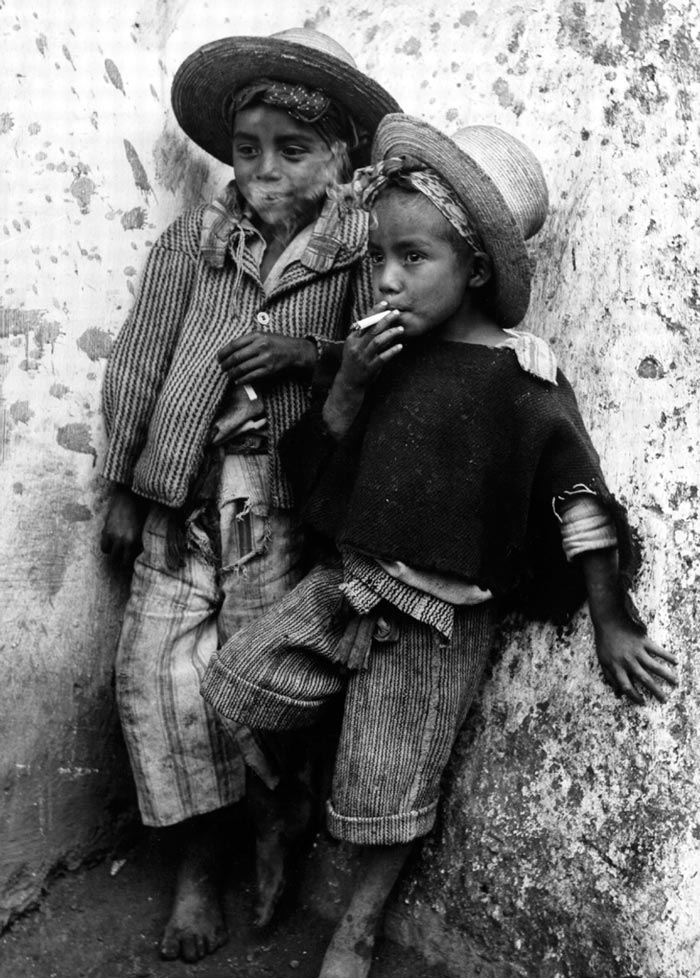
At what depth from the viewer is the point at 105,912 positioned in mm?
3107

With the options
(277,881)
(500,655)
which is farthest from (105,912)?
(500,655)

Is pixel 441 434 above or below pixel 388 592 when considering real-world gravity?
above

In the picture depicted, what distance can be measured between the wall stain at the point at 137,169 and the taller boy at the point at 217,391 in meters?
0.18

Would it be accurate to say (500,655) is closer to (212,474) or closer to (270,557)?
(270,557)

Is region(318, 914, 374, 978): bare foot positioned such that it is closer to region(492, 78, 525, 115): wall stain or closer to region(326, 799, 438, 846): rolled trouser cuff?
region(326, 799, 438, 846): rolled trouser cuff

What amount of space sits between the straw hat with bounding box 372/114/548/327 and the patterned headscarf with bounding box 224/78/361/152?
9.6 inches

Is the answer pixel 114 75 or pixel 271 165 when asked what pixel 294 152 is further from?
pixel 114 75

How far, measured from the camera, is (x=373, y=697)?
8.91 ft

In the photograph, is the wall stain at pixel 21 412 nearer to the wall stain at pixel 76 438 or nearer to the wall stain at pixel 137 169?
the wall stain at pixel 76 438

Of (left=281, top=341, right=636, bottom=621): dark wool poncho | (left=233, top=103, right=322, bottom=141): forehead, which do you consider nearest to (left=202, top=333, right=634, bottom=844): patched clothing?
(left=281, top=341, right=636, bottom=621): dark wool poncho

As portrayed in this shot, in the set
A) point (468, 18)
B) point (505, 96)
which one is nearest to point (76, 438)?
point (505, 96)

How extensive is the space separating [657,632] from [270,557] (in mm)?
937

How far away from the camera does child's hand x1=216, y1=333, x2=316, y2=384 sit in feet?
9.40

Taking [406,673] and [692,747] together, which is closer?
[692,747]
